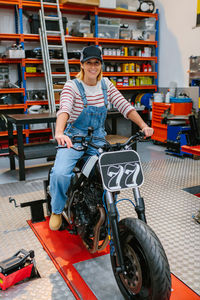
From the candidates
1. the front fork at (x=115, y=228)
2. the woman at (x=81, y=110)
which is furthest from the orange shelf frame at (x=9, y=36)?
the front fork at (x=115, y=228)

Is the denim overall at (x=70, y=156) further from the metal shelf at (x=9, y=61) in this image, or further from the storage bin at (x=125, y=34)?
the storage bin at (x=125, y=34)

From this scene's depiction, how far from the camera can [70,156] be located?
214 centimetres

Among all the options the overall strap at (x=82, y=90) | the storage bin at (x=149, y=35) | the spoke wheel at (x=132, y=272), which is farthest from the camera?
the storage bin at (x=149, y=35)

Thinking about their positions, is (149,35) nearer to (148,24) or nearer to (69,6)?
(148,24)

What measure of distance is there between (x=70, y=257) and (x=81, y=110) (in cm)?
109

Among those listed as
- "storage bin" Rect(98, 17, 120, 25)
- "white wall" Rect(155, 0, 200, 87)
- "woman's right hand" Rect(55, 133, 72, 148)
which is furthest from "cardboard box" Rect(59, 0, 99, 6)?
"woman's right hand" Rect(55, 133, 72, 148)

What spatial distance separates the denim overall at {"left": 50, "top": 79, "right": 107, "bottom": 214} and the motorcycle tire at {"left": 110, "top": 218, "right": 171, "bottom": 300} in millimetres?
577

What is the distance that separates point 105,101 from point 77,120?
0.26m

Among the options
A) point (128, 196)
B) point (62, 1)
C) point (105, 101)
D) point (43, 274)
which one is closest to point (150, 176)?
point (128, 196)

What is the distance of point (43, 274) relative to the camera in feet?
6.70

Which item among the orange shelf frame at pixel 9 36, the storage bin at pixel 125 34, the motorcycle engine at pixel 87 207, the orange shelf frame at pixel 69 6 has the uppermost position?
the orange shelf frame at pixel 69 6

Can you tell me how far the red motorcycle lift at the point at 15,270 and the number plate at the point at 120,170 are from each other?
0.84 metres

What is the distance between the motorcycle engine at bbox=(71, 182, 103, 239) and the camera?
197cm

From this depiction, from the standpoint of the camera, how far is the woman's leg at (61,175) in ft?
6.73
